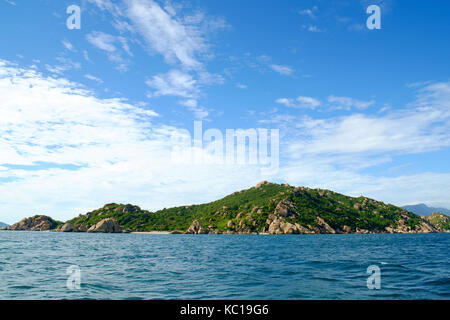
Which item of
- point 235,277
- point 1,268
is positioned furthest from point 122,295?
point 1,268

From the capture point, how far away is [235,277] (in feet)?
78.9

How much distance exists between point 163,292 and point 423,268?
26666 millimetres

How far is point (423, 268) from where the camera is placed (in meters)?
28.1
